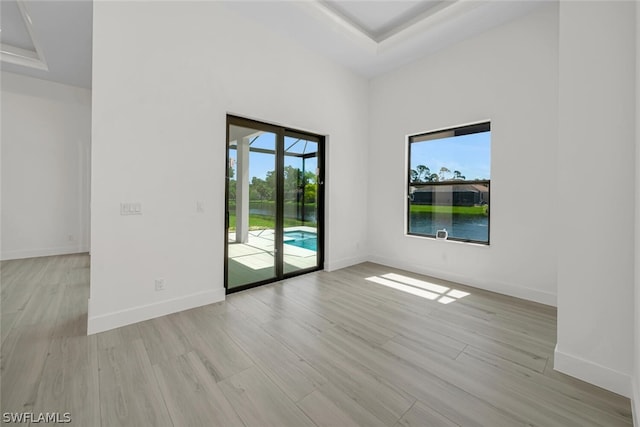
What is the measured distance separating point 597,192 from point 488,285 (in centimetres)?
210

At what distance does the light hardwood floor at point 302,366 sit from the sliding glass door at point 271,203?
0.66 meters

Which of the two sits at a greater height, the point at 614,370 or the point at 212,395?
the point at 614,370

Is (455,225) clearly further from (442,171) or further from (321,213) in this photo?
(321,213)

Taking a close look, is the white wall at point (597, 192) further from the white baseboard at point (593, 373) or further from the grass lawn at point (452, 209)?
the grass lawn at point (452, 209)

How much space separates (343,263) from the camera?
178 inches

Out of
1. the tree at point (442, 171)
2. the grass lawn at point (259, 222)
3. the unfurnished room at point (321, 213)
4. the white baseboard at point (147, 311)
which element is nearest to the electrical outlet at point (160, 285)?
the unfurnished room at point (321, 213)

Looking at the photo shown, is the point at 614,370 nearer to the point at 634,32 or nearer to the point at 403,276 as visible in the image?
the point at 634,32

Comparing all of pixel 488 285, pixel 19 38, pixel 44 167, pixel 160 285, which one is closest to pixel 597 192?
pixel 488 285

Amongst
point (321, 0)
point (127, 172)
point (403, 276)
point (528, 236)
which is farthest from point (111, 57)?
point (528, 236)

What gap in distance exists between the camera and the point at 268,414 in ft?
4.74

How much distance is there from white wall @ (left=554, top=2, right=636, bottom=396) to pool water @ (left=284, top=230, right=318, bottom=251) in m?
3.07

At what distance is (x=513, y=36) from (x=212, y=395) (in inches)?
187

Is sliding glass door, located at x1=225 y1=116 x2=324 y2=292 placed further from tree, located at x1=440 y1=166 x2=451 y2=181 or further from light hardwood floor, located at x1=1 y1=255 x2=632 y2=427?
tree, located at x1=440 y1=166 x2=451 y2=181

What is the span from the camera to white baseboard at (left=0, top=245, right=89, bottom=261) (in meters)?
4.72
